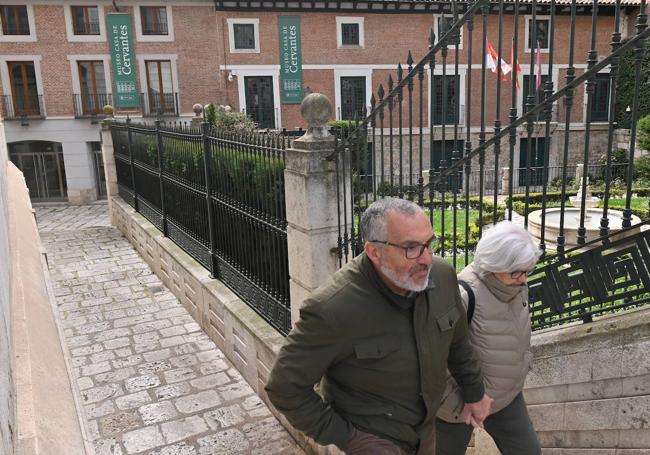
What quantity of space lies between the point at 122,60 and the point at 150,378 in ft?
70.1

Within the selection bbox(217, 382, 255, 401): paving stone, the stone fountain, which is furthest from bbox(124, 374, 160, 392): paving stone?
the stone fountain

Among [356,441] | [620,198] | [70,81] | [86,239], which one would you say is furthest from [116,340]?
[70,81]

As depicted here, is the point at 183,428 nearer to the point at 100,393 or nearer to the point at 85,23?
the point at 100,393

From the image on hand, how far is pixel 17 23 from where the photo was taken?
23.7 metres

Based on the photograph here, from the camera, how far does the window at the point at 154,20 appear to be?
24547 mm

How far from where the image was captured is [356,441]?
254 centimetres

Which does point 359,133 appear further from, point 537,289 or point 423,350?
point 423,350

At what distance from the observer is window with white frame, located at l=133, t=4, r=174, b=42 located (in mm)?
24484

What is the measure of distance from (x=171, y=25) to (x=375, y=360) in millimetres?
25530

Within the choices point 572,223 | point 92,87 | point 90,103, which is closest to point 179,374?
point 572,223

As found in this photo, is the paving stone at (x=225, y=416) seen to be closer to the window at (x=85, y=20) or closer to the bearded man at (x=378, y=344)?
the bearded man at (x=378, y=344)

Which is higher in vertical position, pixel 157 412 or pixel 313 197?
pixel 313 197

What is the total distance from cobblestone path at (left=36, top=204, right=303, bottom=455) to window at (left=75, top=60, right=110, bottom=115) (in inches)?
659

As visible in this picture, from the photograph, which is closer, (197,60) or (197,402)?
(197,402)
